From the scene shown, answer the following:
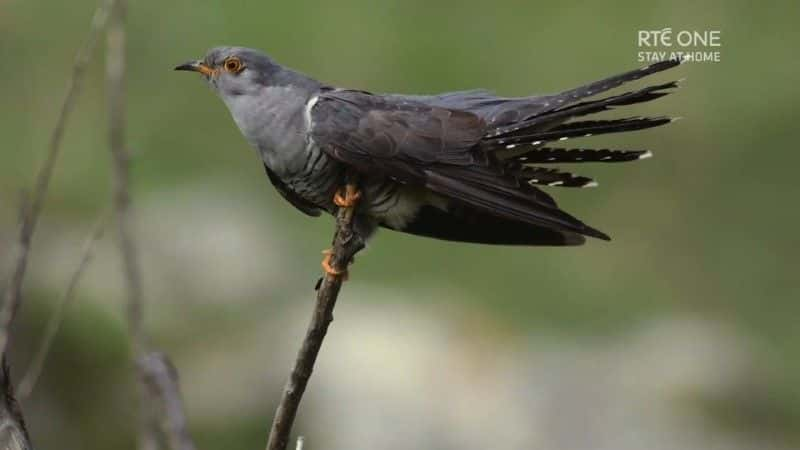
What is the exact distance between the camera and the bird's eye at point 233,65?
12.7 ft

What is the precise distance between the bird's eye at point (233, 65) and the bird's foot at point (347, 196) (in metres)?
0.43

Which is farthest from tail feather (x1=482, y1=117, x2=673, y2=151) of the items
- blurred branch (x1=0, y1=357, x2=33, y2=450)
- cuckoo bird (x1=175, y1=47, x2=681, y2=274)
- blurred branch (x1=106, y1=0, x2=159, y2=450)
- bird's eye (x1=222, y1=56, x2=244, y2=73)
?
blurred branch (x1=106, y1=0, x2=159, y2=450)

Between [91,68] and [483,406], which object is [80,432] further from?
[91,68]

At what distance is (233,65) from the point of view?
→ 387 centimetres

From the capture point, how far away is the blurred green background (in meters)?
6.64

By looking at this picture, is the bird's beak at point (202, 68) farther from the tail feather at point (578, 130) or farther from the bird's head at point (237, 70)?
the tail feather at point (578, 130)

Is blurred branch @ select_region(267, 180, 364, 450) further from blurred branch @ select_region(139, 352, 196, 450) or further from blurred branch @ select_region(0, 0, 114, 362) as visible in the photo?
blurred branch @ select_region(139, 352, 196, 450)

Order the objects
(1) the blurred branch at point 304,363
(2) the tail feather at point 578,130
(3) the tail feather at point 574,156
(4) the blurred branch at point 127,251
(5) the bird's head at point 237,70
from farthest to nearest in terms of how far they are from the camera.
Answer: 1. (5) the bird's head at point 237,70
2. (3) the tail feather at point 574,156
3. (2) the tail feather at point 578,130
4. (1) the blurred branch at point 304,363
5. (4) the blurred branch at point 127,251

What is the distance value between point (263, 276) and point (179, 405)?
18.7ft

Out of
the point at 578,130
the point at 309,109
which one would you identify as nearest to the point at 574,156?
the point at 578,130

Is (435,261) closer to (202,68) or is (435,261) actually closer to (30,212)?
(202,68)

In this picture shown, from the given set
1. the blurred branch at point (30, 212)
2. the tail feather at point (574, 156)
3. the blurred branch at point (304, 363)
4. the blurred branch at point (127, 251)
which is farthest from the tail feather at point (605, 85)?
the blurred branch at point (127, 251)

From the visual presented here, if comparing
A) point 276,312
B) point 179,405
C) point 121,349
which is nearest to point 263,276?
point 276,312

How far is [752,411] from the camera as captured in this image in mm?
7160
